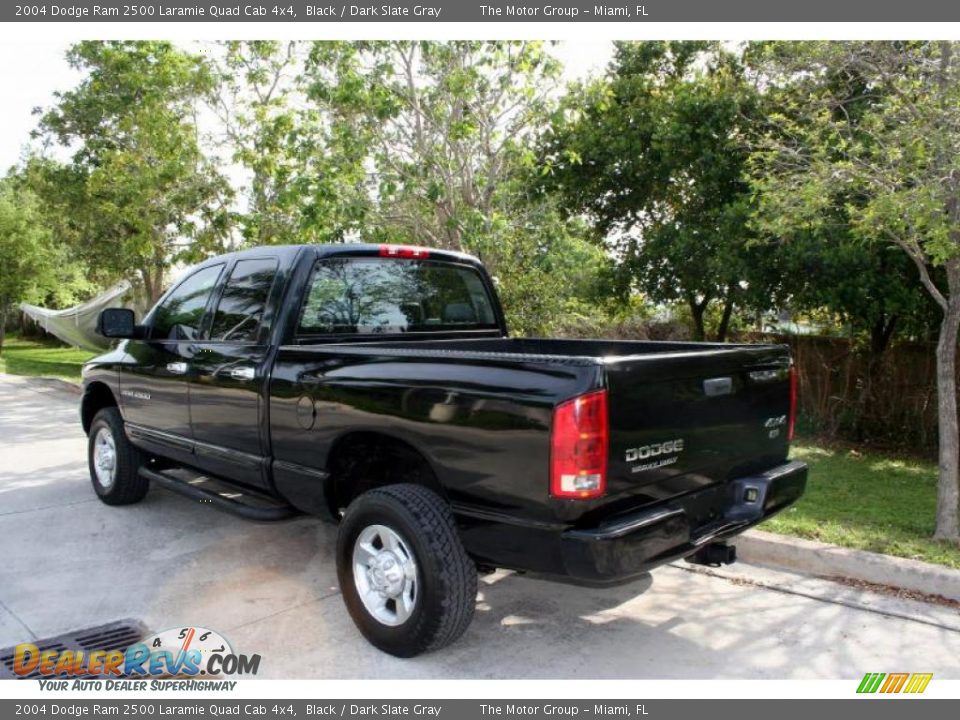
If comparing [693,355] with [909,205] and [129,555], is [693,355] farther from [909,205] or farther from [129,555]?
[129,555]

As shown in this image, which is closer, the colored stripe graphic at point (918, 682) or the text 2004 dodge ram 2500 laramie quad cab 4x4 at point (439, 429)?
the text 2004 dodge ram 2500 laramie quad cab 4x4 at point (439, 429)

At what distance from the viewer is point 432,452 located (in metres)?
3.45

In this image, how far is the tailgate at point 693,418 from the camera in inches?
123

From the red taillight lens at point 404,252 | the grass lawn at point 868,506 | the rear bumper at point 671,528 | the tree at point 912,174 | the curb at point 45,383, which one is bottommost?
the curb at point 45,383

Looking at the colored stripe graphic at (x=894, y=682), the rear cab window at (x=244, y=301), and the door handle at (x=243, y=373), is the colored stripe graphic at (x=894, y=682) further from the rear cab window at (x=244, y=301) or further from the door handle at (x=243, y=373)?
the rear cab window at (x=244, y=301)

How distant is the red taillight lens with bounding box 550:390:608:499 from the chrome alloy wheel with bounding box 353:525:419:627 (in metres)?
0.85

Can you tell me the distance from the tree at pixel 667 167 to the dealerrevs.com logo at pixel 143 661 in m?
6.58

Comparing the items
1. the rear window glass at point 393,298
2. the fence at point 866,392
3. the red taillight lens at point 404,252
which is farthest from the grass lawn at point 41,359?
the fence at point 866,392

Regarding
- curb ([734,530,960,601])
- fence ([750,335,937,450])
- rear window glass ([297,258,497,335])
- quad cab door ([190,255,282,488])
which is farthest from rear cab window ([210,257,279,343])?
fence ([750,335,937,450])

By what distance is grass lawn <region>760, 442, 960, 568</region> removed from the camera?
16.4 ft

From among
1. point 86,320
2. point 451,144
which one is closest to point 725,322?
point 451,144

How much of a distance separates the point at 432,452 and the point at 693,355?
1255 millimetres

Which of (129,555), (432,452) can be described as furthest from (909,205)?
(129,555)

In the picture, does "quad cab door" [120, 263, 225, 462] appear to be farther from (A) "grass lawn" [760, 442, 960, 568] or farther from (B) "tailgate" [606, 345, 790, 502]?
(A) "grass lawn" [760, 442, 960, 568]
